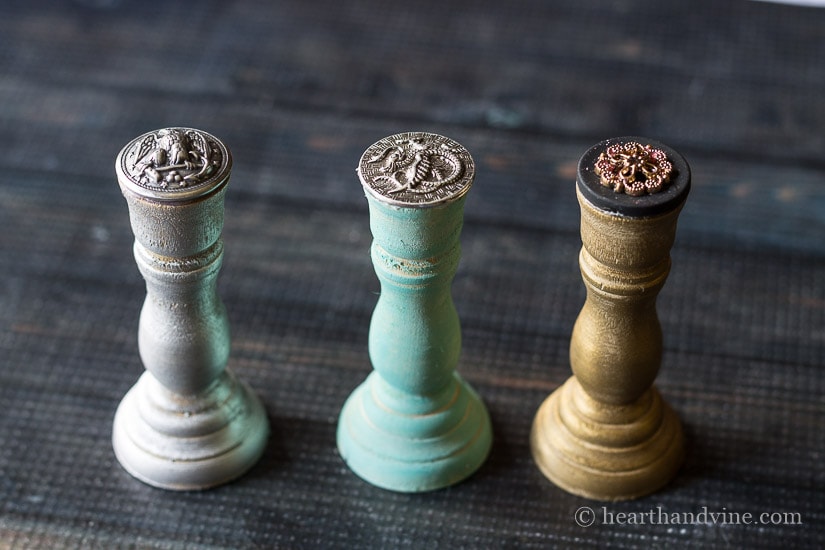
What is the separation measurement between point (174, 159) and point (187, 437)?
0.25 metres

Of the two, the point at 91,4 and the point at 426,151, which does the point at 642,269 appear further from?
the point at 91,4

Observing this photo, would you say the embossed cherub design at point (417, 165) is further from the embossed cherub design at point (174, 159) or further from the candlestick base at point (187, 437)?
the candlestick base at point (187, 437)

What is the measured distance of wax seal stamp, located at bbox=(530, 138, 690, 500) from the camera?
871mm

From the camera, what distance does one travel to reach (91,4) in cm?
154

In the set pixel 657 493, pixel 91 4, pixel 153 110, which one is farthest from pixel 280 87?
pixel 657 493

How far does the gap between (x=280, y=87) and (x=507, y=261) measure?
0.35m

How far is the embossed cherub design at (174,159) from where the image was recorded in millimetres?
885

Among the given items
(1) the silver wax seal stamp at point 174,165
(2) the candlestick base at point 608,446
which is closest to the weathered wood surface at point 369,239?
(2) the candlestick base at point 608,446

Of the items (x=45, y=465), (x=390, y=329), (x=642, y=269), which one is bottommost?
(x=45, y=465)

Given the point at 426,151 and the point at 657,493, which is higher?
the point at 426,151

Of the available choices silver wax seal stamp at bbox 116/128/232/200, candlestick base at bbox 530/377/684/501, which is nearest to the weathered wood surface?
candlestick base at bbox 530/377/684/501

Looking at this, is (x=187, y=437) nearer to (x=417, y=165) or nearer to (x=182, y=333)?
(x=182, y=333)

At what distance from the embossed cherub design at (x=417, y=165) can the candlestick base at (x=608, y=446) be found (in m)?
0.24

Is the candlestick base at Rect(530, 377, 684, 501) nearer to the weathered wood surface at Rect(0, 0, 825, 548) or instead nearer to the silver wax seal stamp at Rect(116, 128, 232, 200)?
the weathered wood surface at Rect(0, 0, 825, 548)
